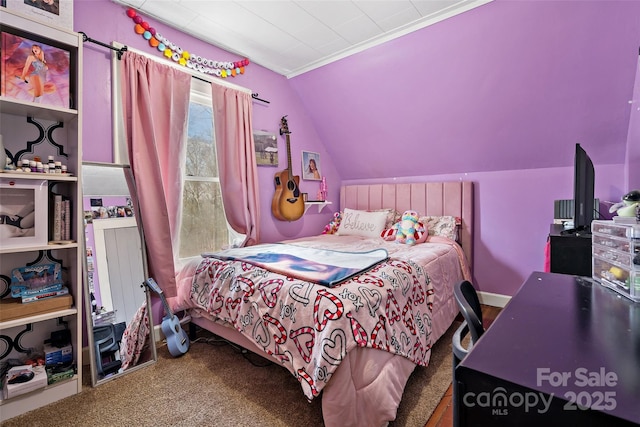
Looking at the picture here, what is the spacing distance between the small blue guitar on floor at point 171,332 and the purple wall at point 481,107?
97cm

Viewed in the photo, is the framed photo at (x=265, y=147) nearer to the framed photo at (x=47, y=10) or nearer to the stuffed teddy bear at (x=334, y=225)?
the stuffed teddy bear at (x=334, y=225)

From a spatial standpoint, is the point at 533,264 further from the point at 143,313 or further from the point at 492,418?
the point at 143,313

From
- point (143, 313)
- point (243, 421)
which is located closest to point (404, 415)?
point (243, 421)

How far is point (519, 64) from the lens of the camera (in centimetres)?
224

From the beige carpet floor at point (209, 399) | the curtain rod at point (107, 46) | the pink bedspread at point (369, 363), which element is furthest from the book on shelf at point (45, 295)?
the curtain rod at point (107, 46)

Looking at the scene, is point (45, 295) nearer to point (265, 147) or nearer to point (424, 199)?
point (265, 147)

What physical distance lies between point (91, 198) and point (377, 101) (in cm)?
262

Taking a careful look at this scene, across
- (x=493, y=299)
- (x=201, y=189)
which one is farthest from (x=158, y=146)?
(x=493, y=299)

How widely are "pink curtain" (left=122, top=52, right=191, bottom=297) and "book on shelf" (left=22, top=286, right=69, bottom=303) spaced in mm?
527

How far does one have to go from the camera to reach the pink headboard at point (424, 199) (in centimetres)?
304

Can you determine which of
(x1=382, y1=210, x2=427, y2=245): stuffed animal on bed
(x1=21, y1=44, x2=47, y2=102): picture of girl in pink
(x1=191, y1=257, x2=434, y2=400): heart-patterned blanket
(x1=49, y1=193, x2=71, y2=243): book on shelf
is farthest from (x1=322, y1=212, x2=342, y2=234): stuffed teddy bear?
(x1=21, y1=44, x2=47, y2=102): picture of girl in pink

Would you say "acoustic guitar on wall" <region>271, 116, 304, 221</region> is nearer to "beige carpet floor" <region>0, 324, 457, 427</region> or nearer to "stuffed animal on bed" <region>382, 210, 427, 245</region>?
"stuffed animal on bed" <region>382, 210, 427, 245</region>

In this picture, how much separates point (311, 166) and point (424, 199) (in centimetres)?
141

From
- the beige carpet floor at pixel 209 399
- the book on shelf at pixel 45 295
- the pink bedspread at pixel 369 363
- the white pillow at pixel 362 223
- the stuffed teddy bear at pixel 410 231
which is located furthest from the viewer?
the white pillow at pixel 362 223
